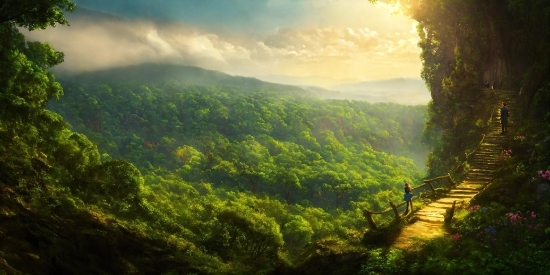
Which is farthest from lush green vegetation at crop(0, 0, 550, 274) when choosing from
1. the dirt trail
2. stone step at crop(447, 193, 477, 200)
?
stone step at crop(447, 193, 477, 200)

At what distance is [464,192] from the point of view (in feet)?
59.0

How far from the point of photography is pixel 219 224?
26.3 metres

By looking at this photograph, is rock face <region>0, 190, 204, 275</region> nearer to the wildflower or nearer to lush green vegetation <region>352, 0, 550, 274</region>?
the wildflower

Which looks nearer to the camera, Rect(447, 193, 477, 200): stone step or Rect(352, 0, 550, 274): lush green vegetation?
Rect(352, 0, 550, 274): lush green vegetation

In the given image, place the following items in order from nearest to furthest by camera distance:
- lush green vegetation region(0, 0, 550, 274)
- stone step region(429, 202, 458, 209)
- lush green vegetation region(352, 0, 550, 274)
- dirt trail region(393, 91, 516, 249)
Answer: lush green vegetation region(352, 0, 550, 274) → lush green vegetation region(0, 0, 550, 274) → dirt trail region(393, 91, 516, 249) → stone step region(429, 202, 458, 209)

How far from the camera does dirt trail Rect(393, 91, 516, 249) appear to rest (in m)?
13.5

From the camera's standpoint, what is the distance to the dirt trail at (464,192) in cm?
1352

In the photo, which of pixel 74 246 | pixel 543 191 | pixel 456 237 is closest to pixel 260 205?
pixel 74 246

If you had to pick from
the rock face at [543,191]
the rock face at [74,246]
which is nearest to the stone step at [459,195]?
the rock face at [543,191]

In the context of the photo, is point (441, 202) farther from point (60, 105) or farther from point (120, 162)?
point (60, 105)

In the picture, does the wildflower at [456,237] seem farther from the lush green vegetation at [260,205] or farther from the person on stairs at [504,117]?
the person on stairs at [504,117]

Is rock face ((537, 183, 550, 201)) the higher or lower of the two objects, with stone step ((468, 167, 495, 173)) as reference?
higher

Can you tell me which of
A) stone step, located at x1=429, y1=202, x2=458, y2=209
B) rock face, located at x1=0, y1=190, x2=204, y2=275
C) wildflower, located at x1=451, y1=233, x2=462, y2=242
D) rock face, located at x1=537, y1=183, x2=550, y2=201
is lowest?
rock face, located at x1=0, y1=190, x2=204, y2=275

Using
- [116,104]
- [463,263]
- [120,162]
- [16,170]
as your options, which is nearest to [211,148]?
[116,104]
